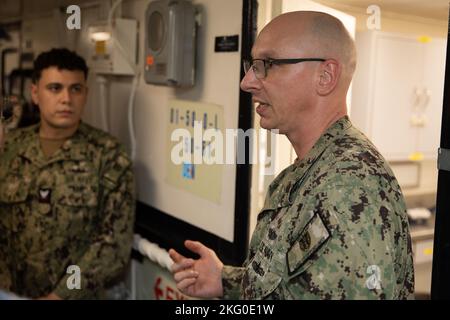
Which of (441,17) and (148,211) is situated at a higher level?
(441,17)

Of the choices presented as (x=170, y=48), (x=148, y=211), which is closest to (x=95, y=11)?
(x=170, y=48)

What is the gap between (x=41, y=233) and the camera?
179cm

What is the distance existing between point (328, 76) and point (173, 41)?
0.75 m

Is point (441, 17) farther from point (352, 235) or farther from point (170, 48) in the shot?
point (170, 48)

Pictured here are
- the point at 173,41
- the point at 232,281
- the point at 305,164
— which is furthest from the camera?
the point at 173,41

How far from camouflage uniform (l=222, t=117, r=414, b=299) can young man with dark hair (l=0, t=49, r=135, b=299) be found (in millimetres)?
929

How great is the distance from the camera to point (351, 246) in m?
0.81

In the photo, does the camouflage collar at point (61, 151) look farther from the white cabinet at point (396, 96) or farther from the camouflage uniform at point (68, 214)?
the white cabinet at point (396, 96)

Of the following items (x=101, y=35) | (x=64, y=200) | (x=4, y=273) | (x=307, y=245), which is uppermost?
(x=101, y=35)

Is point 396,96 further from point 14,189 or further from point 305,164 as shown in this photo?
point 14,189

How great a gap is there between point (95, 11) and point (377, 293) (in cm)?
145

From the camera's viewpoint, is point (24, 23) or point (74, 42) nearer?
point (74, 42)

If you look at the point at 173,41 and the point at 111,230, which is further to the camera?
the point at 111,230

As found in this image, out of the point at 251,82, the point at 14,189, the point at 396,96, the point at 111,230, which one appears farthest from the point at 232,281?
the point at 396,96
